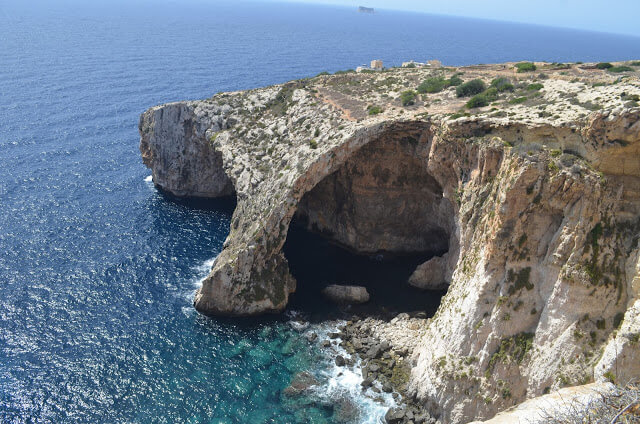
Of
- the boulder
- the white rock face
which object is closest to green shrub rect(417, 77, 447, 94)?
the boulder

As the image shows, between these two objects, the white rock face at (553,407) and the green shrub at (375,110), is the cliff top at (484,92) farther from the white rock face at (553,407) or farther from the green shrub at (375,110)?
the white rock face at (553,407)

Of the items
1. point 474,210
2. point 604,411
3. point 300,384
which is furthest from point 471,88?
point 604,411

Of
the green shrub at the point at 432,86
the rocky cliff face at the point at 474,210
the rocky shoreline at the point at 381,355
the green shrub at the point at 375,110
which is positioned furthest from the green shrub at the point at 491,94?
the rocky shoreline at the point at 381,355

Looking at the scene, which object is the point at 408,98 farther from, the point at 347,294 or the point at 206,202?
the point at 206,202

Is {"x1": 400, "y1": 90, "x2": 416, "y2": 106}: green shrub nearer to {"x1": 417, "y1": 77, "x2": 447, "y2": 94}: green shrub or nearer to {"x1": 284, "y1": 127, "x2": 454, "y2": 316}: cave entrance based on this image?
{"x1": 417, "y1": 77, "x2": 447, "y2": 94}: green shrub

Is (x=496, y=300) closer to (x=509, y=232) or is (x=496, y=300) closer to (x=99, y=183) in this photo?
(x=509, y=232)
